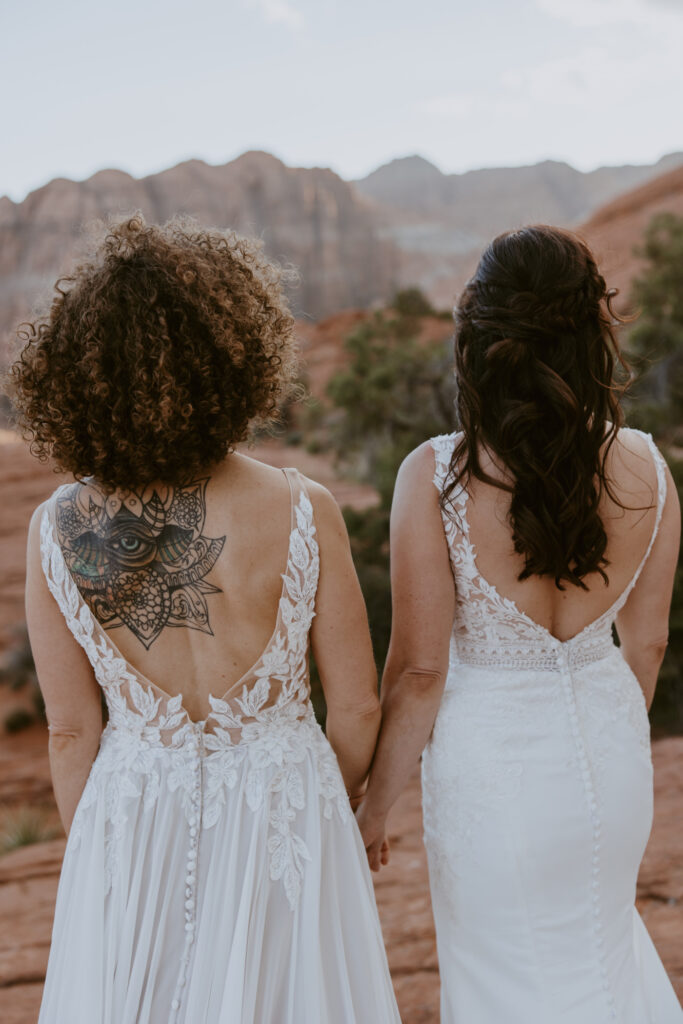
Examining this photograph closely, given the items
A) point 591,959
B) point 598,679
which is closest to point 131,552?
point 598,679

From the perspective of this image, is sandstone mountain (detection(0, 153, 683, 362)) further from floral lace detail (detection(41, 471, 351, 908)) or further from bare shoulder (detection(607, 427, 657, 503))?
floral lace detail (detection(41, 471, 351, 908))

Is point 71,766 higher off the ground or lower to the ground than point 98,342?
lower

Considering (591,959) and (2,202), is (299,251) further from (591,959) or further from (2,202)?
(591,959)

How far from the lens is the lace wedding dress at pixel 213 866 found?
1.62 meters

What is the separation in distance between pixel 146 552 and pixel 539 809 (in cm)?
107

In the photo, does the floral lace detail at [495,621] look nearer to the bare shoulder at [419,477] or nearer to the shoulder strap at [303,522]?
the bare shoulder at [419,477]

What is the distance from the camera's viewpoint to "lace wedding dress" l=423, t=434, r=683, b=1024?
186 cm

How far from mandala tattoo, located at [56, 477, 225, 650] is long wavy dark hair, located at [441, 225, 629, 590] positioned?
0.60 metres

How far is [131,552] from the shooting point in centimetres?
159

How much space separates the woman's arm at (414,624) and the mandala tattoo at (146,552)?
0.48 m

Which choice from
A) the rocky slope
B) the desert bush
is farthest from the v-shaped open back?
the rocky slope

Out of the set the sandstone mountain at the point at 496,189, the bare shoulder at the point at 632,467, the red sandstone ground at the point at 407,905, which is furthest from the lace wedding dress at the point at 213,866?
the sandstone mountain at the point at 496,189

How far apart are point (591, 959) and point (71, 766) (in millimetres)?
1292

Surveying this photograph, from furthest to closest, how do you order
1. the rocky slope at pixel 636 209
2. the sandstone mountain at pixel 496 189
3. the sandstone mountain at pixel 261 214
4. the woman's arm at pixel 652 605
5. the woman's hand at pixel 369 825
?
the sandstone mountain at pixel 496 189 < the sandstone mountain at pixel 261 214 < the rocky slope at pixel 636 209 < the woman's hand at pixel 369 825 < the woman's arm at pixel 652 605
